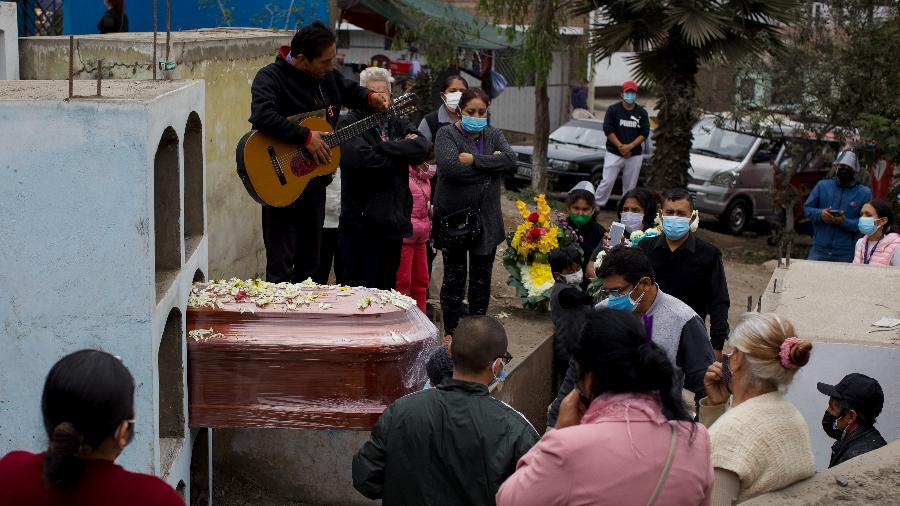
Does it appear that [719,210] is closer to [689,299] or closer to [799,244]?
[799,244]

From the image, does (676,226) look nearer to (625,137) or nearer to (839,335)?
(839,335)

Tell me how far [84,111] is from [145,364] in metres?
0.98

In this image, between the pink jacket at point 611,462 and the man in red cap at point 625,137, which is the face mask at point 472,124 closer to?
the pink jacket at point 611,462

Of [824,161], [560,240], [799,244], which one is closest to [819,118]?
[824,161]

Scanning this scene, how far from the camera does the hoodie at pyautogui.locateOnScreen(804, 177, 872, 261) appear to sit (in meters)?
10.4

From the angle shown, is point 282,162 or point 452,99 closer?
point 282,162

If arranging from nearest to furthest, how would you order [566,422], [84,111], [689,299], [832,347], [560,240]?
[566,422], [84,111], [832,347], [689,299], [560,240]

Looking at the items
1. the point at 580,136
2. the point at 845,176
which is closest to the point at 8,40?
the point at 845,176

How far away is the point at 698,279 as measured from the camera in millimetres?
6789

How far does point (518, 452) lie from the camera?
3.97 m

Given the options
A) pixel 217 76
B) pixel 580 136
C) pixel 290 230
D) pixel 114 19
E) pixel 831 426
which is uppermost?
pixel 114 19

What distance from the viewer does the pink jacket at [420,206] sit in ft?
25.5

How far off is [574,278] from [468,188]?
87 centimetres

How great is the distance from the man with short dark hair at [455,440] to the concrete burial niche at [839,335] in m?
2.63
